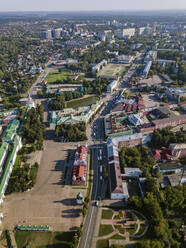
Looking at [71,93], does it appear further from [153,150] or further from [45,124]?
[153,150]

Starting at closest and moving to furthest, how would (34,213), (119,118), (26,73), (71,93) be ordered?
(34,213) < (119,118) < (71,93) < (26,73)

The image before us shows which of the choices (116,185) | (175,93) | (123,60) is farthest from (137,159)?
(123,60)

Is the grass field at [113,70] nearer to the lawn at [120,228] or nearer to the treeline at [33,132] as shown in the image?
the treeline at [33,132]

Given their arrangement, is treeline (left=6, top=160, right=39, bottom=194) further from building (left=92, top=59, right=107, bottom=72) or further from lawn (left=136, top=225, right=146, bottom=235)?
building (left=92, top=59, right=107, bottom=72)

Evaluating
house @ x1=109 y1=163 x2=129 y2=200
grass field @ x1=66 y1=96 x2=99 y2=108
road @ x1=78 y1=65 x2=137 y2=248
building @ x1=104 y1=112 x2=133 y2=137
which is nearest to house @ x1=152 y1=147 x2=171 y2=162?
building @ x1=104 y1=112 x2=133 y2=137

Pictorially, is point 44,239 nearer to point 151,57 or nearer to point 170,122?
point 170,122

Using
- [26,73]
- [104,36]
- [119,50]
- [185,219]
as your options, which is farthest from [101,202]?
[104,36]
